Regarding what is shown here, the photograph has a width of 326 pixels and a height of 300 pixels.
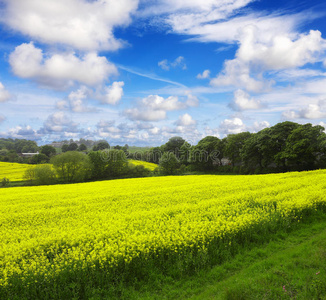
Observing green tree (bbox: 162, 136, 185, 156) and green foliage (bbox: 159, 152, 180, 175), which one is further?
green tree (bbox: 162, 136, 185, 156)

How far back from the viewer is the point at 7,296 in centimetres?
577

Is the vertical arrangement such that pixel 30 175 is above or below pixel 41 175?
below

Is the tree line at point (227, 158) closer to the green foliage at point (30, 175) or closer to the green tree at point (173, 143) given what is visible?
the green foliage at point (30, 175)

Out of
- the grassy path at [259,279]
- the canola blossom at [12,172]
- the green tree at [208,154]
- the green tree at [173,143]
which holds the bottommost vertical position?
the canola blossom at [12,172]

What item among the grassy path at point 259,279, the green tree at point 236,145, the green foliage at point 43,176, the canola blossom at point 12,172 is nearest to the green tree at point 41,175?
the green foliage at point 43,176

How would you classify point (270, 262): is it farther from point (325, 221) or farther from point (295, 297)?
point (325, 221)

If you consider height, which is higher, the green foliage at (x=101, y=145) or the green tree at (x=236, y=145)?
the green foliage at (x=101, y=145)

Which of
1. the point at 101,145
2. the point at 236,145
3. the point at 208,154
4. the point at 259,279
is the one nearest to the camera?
the point at 259,279

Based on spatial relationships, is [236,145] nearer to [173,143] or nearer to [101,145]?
[173,143]

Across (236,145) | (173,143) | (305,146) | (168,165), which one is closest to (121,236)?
(305,146)

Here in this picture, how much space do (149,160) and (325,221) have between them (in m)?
79.5

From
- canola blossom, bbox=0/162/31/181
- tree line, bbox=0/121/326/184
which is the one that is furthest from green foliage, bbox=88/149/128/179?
canola blossom, bbox=0/162/31/181

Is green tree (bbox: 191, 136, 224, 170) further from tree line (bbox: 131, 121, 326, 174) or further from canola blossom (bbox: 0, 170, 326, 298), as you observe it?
canola blossom (bbox: 0, 170, 326, 298)

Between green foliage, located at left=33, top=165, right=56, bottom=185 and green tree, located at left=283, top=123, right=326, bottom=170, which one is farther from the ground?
green tree, located at left=283, top=123, right=326, bottom=170
